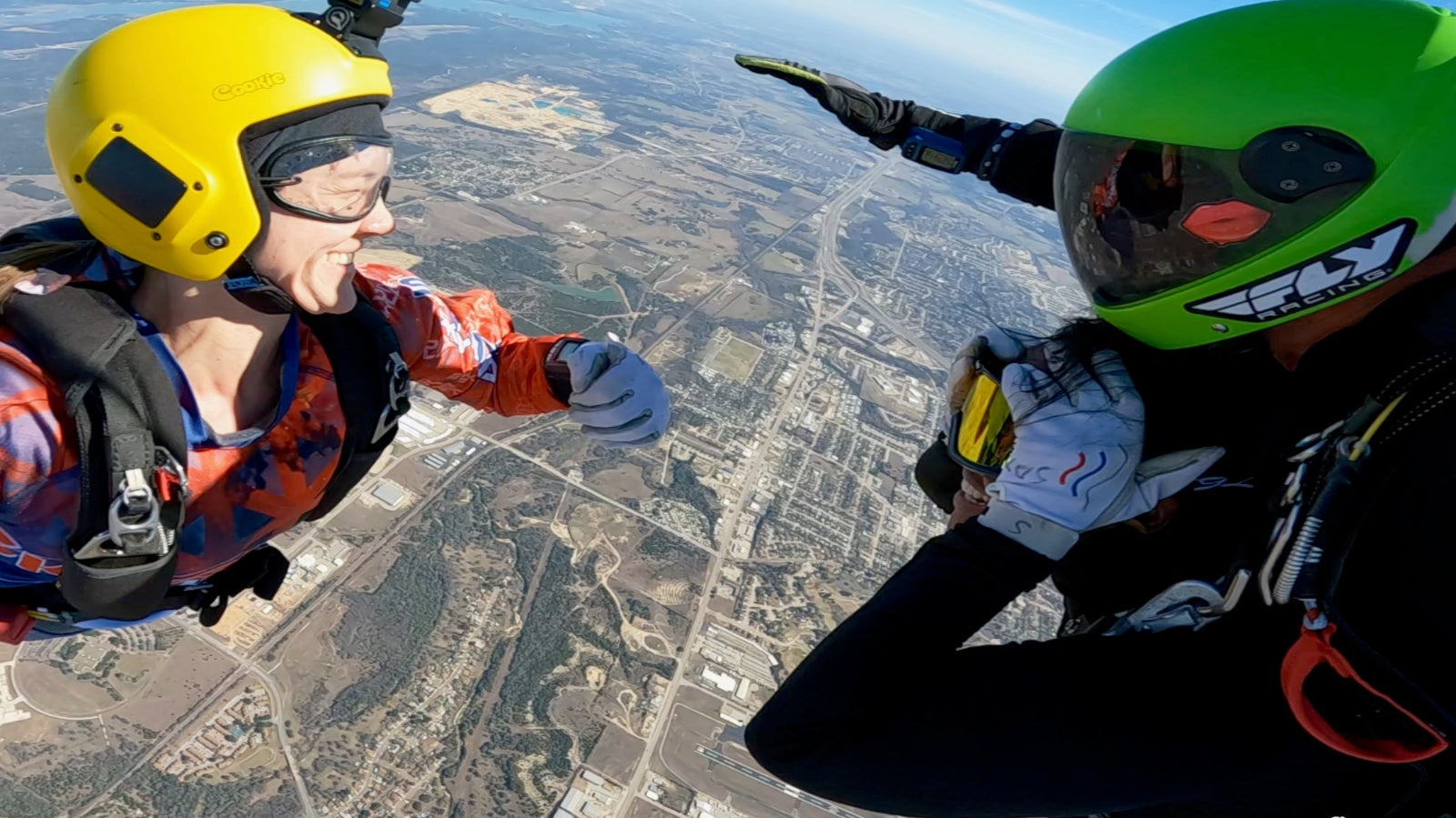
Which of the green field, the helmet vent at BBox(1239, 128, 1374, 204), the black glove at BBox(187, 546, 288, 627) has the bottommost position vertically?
the green field

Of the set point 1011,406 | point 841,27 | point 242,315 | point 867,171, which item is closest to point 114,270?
point 242,315

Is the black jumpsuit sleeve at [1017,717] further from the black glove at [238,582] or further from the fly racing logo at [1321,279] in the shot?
the black glove at [238,582]

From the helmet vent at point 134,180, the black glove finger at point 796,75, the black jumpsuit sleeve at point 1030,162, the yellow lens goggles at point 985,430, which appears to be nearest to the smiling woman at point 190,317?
the helmet vent at point 134,180

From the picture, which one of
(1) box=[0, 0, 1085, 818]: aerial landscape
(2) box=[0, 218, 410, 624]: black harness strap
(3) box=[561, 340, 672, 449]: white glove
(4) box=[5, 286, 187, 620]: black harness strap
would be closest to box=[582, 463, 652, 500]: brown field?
(1) box=[0, 0, 1085, 818]: aerial landscape

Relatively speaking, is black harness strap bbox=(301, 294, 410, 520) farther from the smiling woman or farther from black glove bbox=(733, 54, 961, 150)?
black glove bbox=(733, 54, 961, 150)

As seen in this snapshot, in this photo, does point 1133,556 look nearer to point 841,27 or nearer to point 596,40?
point 596,40

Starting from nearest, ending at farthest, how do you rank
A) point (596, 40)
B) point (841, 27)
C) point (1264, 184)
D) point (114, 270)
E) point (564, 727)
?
point (1264, 184)
point (114, 270)
point (564, 727)
point (596, 40)
point (841, 27)
